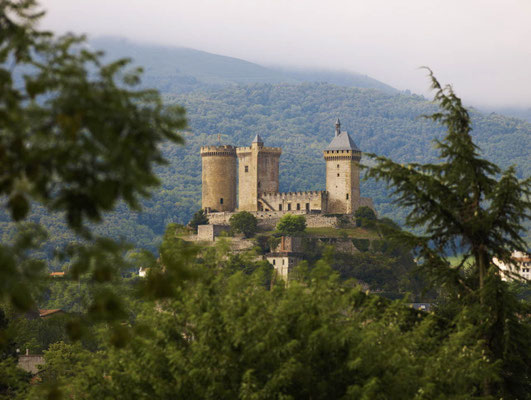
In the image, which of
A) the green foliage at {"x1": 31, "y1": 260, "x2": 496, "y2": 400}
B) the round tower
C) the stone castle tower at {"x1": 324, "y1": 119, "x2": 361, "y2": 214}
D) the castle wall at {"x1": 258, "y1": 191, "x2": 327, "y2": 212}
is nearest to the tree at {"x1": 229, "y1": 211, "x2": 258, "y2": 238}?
the castle wall at {"x1": 258, "y1": 191, "x2": 327, "y2": 212}

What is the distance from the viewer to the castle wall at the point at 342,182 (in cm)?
9050

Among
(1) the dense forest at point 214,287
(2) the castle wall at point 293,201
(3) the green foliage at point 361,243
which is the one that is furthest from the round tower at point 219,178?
(1) the dense forest at point 214,287

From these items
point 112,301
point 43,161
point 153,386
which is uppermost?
point 43,161

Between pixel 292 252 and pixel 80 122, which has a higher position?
pixel 80 122

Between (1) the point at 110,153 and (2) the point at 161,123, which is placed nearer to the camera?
(1) the point at 110,153

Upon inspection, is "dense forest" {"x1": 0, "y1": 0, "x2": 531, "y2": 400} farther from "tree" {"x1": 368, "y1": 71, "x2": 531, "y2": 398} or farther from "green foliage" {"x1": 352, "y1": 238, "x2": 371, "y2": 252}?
"green foliage" {"x1": 352, "y1": 238, "x2": 371, "y2": 252}

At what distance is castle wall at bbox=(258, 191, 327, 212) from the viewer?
304ft

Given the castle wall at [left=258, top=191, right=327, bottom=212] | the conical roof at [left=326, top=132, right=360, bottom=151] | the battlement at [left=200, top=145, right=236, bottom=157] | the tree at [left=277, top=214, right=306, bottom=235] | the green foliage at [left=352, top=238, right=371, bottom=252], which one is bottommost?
the green foliage at [left=352, top=238, right=371, bottom=252]

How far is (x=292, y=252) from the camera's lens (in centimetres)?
8562

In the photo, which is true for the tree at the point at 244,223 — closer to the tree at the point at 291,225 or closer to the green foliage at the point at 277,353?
the tree at the point at 291,225

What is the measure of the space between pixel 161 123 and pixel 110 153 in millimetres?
793

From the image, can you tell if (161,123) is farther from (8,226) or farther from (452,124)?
(8,226)

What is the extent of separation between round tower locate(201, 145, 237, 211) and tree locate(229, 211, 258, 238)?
534cm

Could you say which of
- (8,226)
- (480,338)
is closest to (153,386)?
(480,338)
